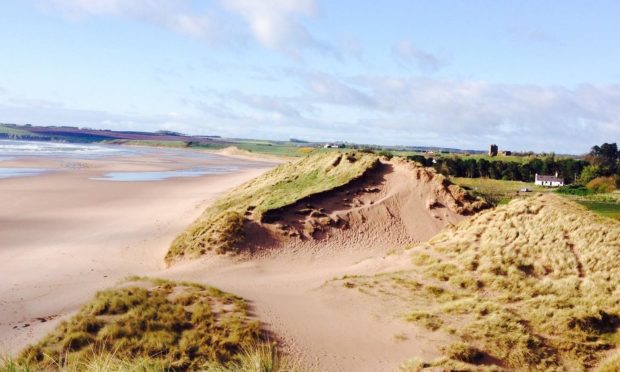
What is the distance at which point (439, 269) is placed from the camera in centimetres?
1309

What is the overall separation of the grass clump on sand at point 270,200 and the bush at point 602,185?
3042 cm

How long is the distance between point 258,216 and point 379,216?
4.21m

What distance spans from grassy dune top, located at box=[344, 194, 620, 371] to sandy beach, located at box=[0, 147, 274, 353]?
7.09 meters

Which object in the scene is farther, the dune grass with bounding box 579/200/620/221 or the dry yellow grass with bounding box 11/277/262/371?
the dune grass with bounding box 579/200/620/221

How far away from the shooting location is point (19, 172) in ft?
153

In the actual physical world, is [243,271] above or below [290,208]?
below

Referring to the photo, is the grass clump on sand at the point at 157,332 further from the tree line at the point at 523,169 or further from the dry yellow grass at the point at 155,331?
the tree line at the point at 523,169

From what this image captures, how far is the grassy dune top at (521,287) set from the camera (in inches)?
368

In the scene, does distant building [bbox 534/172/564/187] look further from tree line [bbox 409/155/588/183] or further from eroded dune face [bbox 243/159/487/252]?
eroded dune face [bbox 243/159/487/252]

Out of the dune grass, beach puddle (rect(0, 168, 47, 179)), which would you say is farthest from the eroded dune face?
beach puddle (rect(0, 168, 47, 179))

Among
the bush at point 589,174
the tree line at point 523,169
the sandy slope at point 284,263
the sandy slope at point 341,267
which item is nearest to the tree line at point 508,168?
the tree line at point 523,169

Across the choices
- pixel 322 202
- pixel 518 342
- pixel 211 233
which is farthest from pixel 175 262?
pixel 518 342

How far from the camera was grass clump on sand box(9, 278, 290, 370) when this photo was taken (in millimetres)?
8633

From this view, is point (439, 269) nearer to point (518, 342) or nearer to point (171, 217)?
point (518, 342)
